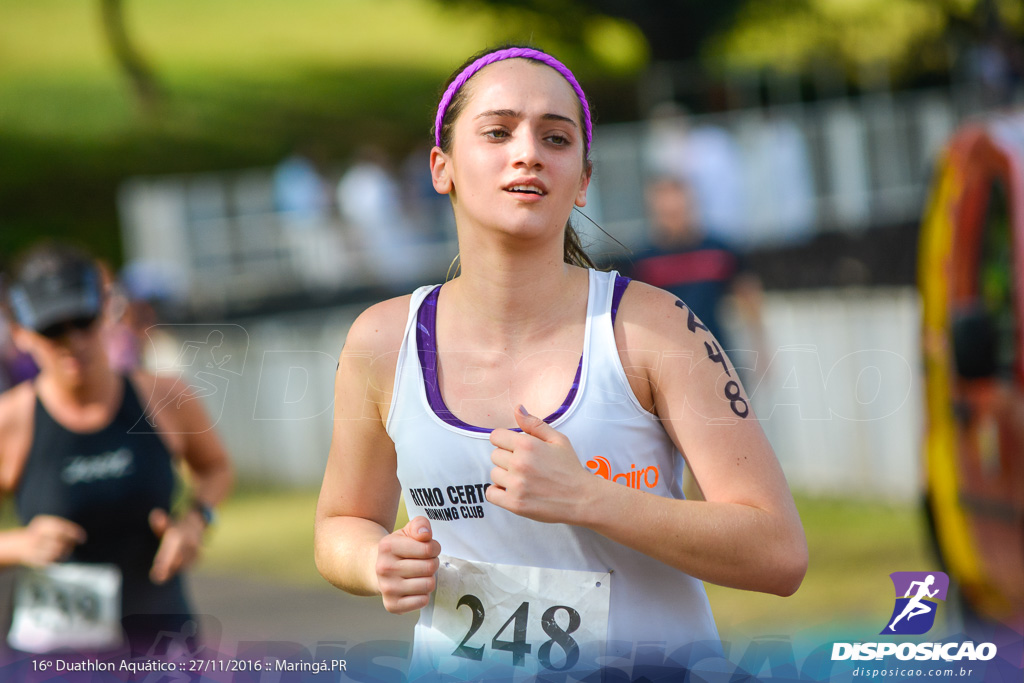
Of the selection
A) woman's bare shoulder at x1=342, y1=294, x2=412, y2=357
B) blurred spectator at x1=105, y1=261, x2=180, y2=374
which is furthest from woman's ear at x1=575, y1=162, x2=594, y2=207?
blurred spectator at x1=105, y1=261, x2=180, y2=374

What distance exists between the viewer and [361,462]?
7.50 ft

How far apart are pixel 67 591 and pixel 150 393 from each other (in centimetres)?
65

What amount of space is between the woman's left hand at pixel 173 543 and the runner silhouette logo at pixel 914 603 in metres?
2.19

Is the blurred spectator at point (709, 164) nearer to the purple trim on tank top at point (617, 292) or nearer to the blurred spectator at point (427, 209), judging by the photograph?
the blurred spectator at point (427, 209)

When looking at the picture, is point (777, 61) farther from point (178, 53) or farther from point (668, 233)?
point (178, 53)

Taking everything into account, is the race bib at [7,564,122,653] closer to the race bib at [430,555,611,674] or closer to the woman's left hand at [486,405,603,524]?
the race bib at [430,555,611,674]

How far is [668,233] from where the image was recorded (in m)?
7.17

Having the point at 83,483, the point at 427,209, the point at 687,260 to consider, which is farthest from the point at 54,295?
the point at 427,209

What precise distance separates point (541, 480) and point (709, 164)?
1221cm

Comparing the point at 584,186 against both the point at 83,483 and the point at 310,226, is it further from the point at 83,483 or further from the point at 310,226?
the point at 310,226

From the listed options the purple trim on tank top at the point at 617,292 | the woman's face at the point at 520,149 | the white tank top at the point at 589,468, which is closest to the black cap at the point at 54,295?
the white tank top at the point at 589,468

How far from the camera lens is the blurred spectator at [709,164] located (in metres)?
13.4

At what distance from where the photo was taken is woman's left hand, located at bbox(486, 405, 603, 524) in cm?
192

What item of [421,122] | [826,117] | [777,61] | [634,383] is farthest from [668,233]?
[421,122]
